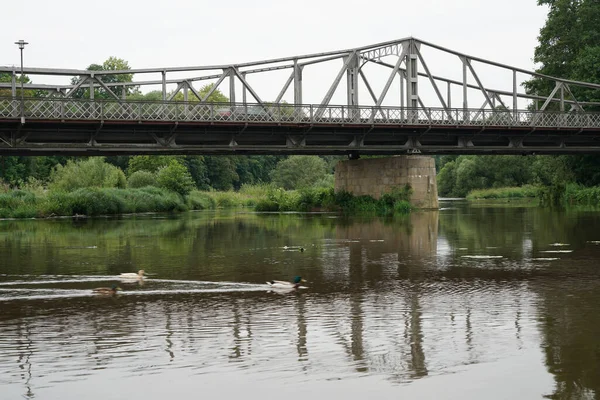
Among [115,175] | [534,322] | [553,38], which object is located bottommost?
[534,322]

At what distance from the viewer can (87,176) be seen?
74750 mm

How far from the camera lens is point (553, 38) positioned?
265ft

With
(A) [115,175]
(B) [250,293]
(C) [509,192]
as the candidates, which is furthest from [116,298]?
(C) [509,192]

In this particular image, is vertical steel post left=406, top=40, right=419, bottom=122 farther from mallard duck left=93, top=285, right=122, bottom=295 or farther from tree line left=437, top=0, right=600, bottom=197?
mallard duck left=93, top=285, right=122, bottom=295

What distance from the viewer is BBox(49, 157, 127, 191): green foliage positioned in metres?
72.4

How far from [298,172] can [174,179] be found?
55979 mm

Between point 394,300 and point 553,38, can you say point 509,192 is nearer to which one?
point 553,38

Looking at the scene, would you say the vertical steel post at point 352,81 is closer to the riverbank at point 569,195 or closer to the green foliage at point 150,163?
the riverbank at point 569,195

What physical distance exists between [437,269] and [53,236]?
20419mm

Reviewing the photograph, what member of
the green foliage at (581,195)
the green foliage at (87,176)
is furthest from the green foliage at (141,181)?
the green foliage at (581,195)

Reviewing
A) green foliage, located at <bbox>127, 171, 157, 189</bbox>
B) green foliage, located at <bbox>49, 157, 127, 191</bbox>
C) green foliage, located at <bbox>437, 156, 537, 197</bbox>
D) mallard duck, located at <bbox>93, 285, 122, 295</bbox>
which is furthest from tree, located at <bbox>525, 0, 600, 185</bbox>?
mallard duck, located at <bbox>93, 285, 122, 295</bbox>

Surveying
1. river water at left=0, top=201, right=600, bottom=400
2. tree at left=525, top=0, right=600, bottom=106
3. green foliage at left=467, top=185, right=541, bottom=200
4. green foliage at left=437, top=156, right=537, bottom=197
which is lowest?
river water at left=0, top=201, right=600, bottom=400

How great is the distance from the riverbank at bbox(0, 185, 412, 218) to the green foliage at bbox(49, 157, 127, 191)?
3.33m

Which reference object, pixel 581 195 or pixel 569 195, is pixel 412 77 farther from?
pixel 569 195
